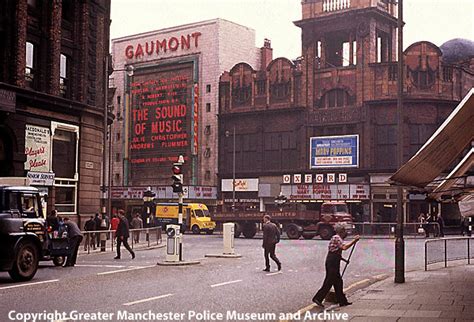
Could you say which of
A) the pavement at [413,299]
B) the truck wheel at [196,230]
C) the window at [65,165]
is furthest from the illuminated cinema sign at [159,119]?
the pavement at [413,299]

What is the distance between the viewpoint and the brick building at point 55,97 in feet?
114

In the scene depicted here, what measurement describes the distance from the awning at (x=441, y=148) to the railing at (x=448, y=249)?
7.55m

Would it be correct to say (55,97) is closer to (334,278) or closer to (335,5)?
(334,278)

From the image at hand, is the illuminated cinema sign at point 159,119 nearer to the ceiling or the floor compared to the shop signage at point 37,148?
nearer to the ceiling

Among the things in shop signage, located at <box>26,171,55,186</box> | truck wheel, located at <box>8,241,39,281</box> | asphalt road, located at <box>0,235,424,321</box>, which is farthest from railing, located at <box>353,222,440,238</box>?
truck wheel, located at <box>8,241,39,281</box>

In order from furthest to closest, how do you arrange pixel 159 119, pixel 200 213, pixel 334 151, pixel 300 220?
pixel 159 119 < pixel 334 151 < pixel 200 213 < pixel 300 220

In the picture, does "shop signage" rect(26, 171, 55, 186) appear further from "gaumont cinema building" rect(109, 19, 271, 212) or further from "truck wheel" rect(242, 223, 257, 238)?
"gaumont cinema building" rect(109, 19, 271, 212)

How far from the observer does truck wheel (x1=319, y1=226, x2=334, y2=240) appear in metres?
45.1

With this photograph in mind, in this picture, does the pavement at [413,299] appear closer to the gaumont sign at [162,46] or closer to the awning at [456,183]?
the awning at [456,183]

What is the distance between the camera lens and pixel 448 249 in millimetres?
25656

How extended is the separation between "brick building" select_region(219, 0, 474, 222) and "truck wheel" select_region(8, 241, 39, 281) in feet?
127

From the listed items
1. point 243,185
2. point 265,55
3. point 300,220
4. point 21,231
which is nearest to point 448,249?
point 21,231

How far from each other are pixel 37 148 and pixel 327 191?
3084 cm

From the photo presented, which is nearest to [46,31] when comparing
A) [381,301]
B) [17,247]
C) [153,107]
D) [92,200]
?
[92,200]
